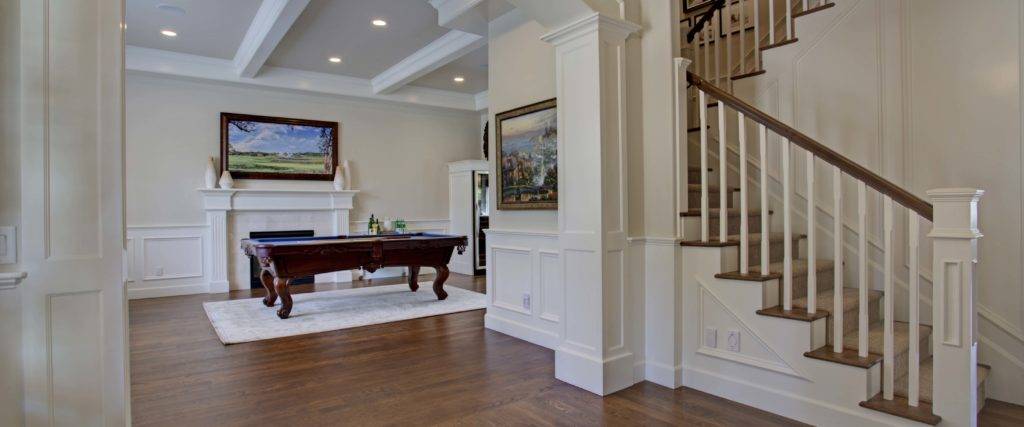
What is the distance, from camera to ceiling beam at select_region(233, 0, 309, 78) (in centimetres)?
430

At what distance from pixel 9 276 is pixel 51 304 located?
132mm

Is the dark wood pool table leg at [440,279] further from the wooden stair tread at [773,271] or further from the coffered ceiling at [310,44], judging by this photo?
the wooden stair tread at [773,271]

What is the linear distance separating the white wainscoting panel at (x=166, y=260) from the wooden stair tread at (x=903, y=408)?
689 centimetres

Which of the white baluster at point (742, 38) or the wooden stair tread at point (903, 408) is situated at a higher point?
the white baluster at point (742, 38)

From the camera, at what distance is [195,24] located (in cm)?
507

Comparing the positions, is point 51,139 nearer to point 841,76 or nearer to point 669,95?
point 669,95

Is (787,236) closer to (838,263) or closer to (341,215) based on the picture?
(838,263)

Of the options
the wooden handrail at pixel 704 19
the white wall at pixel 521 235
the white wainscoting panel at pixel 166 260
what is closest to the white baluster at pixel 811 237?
the white wall at pixel 521 235

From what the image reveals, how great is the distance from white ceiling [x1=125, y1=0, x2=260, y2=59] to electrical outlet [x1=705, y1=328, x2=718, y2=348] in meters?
4.46

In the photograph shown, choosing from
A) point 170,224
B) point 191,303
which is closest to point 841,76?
point 191,303

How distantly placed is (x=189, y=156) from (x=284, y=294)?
9.67 feet

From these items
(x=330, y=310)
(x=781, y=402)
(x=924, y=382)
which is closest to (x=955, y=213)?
(x=924, y=382)

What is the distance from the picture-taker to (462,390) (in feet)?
9.74

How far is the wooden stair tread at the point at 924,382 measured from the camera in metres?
2.30
